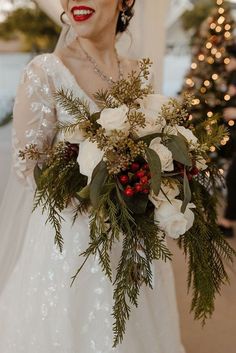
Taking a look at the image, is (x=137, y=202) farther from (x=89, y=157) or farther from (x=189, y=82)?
(x=189, y=82)

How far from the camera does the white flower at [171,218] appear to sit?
2.94ft

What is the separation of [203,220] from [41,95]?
0.59 m

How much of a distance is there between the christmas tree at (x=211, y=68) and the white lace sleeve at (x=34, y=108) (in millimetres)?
2119

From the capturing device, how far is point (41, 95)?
1.16 m

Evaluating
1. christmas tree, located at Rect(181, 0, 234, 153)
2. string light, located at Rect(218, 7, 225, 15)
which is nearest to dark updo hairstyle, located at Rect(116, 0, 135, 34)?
christmas tree, located at Rect(181, 0, 234, 153)

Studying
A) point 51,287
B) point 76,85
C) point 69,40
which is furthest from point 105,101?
point 51,287

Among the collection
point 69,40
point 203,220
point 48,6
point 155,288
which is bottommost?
point 155,288

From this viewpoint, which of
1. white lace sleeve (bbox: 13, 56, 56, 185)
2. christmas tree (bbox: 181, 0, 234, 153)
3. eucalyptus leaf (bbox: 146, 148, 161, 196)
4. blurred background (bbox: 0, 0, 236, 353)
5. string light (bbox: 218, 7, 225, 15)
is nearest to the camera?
eucalyptus leaf (bbox: 146, 148, 161, 196)

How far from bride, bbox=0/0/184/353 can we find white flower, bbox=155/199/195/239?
32 cm

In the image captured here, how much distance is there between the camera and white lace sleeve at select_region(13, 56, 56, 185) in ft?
3.81

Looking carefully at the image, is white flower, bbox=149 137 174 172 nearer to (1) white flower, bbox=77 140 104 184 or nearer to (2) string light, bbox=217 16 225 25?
(1) white flower, bbox=77 140 104 184

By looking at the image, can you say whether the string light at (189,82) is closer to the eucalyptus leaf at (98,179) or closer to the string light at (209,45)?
the string light at (209,45)

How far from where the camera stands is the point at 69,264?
1.27 meters

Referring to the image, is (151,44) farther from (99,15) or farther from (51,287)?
(51,287)
